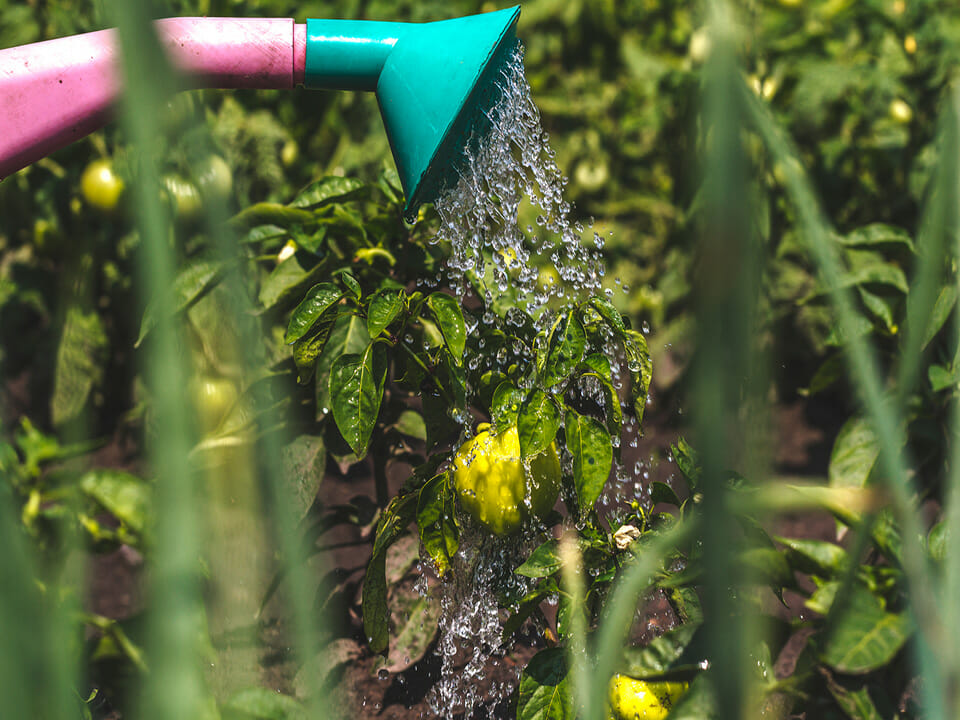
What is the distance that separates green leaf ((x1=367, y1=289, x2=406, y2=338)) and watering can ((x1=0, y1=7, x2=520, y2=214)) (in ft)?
0.33

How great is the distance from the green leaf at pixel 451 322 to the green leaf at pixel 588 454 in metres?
0.14

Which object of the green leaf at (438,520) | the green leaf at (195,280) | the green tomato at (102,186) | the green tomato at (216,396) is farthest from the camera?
the green tomato at (102,186)

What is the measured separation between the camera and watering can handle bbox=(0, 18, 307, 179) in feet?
2.58

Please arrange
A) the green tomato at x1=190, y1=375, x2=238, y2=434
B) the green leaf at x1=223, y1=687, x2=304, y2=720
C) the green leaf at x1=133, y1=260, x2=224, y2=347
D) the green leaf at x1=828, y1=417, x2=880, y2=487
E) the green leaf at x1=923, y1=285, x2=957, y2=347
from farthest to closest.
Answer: the green tomato at x1=190, y1=375, x2=238, y2=434 → the green leaf at x1=828, y1=417, x2=880, y2=487 → the green leaf at x1=923, y1=285, x2=957, y2=347 → the green leaf at x1=133, y1=260, x2=224, y2=347 → the green leaf at x1=223, y1=687, x2=304, y2=720

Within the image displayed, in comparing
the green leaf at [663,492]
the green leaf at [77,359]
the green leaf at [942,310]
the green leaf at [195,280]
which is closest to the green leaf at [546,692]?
the green leaf at [663,492]

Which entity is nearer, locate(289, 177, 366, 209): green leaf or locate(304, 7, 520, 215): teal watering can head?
locate(304, 7, 520, 215): teal watering can head

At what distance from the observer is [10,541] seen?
29cm

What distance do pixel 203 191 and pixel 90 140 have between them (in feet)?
5.71

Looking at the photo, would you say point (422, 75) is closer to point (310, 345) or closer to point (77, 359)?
point (310, 345)

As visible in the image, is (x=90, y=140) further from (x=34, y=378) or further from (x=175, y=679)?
(x=175, y=679)

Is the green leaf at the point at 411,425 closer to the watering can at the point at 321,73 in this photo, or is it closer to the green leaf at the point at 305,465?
the green leaf at the point at 305,465

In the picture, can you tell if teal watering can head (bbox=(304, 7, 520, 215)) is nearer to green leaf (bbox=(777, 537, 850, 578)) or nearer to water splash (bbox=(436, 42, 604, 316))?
water splash (bbox=(436, 42, 604, 316))

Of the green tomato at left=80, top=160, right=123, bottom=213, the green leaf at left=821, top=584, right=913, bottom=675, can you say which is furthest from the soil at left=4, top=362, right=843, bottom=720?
the green tomato at left=80, top=160, right=123, bottom=213

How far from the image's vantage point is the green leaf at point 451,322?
85 cm
